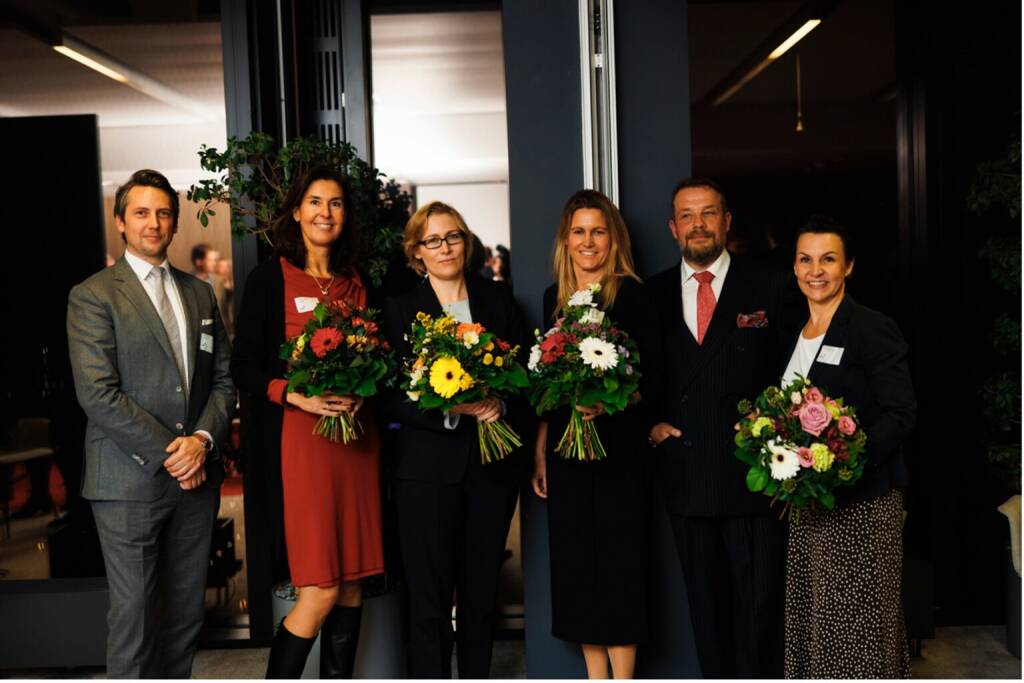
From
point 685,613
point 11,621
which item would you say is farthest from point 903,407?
point 11,621

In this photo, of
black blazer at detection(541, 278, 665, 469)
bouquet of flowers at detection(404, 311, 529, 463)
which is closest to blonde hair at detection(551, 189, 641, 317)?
black blazer at detection(541, 278, 665, 469)

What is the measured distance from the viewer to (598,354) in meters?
3.06

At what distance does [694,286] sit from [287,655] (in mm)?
2014

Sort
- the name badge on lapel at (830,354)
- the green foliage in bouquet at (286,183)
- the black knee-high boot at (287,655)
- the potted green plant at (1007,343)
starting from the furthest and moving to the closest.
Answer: the potted green plant at (1007,343) → the green foliage in bouquet at (286,183) → the black knee-high boot at (287,655) → the name badge on lapel at (830,354)

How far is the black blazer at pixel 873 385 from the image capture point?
310cm

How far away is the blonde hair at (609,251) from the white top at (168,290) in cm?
137

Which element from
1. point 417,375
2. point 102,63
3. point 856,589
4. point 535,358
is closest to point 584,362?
point 535,358

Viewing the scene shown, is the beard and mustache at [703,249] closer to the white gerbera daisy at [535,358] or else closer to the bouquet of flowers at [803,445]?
the bouquet of flowers at [803,445]

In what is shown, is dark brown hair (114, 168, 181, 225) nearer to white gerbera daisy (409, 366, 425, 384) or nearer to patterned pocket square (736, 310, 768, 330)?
white gerbera daisy (409, 366, 425, 384)

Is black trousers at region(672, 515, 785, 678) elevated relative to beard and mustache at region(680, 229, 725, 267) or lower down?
lower down

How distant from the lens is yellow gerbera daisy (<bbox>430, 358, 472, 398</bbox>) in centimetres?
308

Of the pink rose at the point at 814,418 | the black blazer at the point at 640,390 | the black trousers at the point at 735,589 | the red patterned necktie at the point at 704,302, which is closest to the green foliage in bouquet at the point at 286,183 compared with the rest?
the black blazer at the point at 640,390

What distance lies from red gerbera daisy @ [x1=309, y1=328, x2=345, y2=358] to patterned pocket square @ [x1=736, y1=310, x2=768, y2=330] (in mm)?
1401

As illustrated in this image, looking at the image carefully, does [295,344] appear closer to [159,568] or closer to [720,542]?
[159,568]
